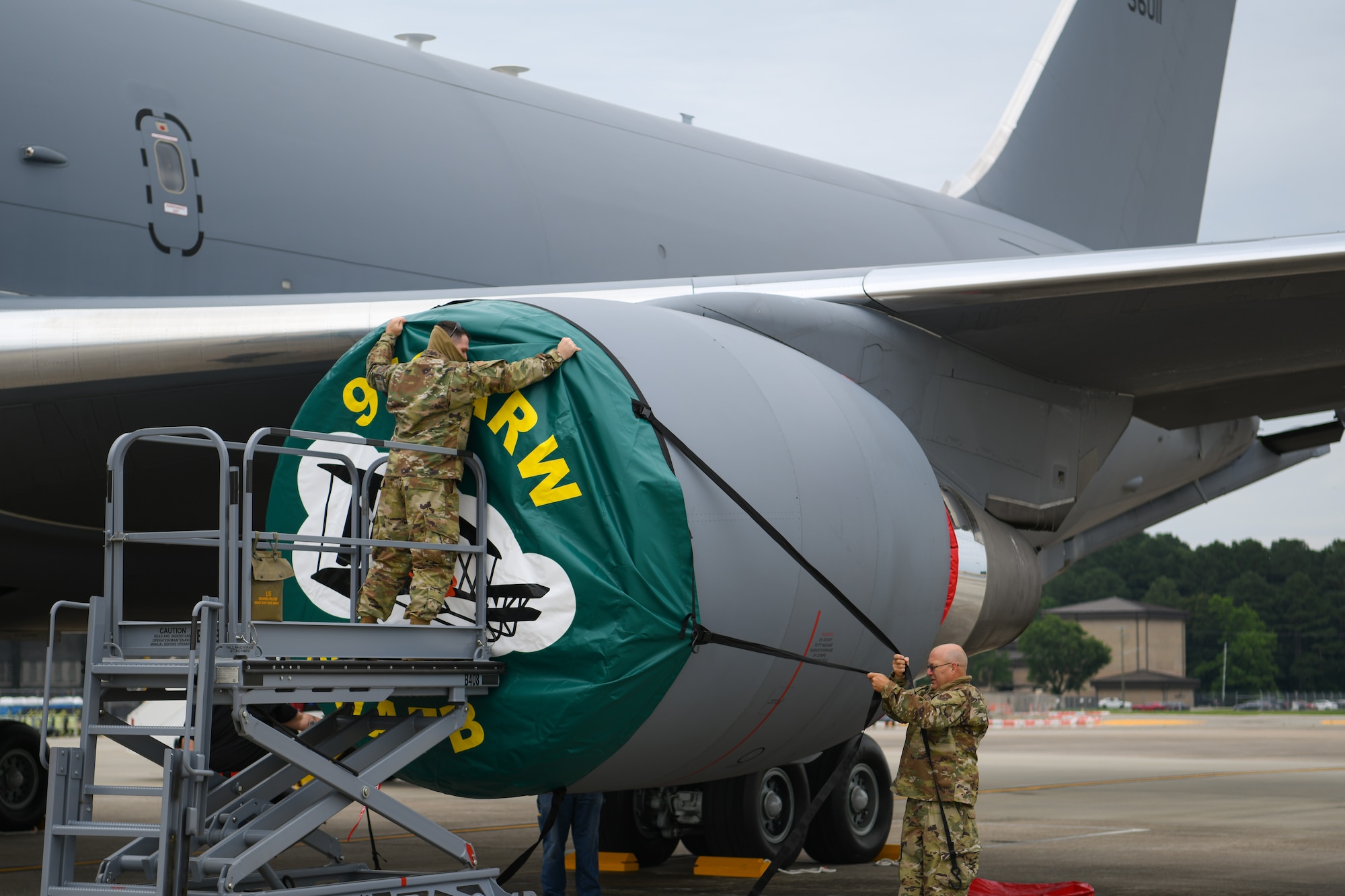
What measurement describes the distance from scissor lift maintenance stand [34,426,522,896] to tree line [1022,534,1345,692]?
117 meters

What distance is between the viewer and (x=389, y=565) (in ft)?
17.5

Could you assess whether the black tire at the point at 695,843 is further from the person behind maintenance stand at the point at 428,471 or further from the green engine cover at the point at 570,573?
the person behind maintenance stand at the point at 428,471

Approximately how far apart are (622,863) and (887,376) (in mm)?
4238

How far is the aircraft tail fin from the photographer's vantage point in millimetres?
14047

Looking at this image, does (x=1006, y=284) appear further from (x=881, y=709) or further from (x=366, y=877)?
(x=366, y=877)

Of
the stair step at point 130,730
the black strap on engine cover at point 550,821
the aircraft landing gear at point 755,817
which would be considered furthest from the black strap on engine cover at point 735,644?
the aircraft landing gear at point 755,817

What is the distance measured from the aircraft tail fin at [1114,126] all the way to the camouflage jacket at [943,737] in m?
8.99

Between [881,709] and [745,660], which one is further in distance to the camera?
[881,709]

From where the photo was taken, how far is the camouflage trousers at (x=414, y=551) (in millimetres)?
5223

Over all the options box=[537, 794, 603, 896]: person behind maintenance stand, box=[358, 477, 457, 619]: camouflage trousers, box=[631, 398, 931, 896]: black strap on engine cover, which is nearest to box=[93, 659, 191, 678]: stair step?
box=[358, 477, 457, 619]: camouflage trousers

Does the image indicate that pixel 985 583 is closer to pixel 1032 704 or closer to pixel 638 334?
pixel 638 334

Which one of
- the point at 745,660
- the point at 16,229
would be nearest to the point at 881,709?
the point at 745,660

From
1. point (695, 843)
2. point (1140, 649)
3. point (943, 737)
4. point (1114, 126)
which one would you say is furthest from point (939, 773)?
point (1140, 649)

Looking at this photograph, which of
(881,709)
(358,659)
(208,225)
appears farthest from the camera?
(208,225)
